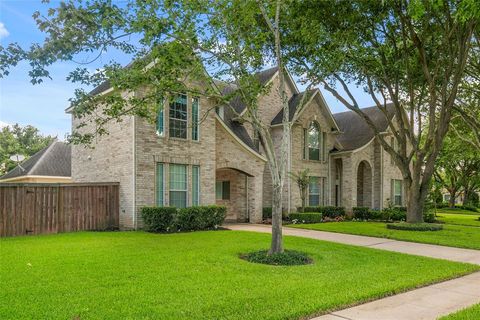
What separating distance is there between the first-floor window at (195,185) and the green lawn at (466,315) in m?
12.5

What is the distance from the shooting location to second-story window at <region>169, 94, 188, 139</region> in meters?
16.5

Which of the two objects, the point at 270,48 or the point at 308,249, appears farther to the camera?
the point at 270,48

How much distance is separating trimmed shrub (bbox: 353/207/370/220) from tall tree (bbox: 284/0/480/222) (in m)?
6.28

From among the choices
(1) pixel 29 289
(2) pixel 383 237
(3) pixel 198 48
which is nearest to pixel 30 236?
(1) pixel 29 289

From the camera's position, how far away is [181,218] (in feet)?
49.5

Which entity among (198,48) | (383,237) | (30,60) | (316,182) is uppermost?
(198,48)

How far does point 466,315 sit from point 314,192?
19.1 m

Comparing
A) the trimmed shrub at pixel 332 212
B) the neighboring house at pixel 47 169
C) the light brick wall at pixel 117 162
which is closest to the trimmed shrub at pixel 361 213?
the trimmed shrub at pixel 332 212

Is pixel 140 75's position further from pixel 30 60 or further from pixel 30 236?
pixel 30 236

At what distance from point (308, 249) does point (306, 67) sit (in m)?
6.88

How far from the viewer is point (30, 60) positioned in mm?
7207

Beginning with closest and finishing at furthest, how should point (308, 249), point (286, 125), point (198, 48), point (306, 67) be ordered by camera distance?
1. point (198, 48)
2. point (286, 125)
3. point (308, 249)
4. point (306, 67)

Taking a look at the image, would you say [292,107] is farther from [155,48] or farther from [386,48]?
[155,48]

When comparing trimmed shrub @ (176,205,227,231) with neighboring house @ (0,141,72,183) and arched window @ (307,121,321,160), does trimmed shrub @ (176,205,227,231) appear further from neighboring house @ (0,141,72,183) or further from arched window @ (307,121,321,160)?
neighboring house @ (0,141,72,183)
